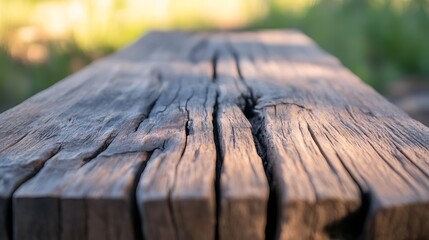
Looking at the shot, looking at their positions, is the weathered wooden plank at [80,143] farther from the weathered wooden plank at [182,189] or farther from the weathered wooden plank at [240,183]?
the weathered wooden plank at [240,183]

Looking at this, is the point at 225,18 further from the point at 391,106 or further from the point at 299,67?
the point at 391,106

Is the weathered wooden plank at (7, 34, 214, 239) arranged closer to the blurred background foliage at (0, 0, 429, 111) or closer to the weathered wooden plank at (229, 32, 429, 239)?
the weathered wooden plank at (229, 32, 429, 239)

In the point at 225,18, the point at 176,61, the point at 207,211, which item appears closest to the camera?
the point at 207,211

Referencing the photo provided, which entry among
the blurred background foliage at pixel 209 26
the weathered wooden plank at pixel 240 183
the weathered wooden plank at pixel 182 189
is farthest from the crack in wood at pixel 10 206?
the blurred background foliage at pixel 209 26

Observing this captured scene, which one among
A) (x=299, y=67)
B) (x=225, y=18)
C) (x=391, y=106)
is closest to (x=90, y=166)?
(x=391, y=106)

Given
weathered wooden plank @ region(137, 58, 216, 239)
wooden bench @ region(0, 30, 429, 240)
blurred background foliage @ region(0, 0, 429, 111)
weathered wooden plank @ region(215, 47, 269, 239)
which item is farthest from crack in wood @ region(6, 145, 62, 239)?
blurred background foliage @ region(0, 0, 429, 111)

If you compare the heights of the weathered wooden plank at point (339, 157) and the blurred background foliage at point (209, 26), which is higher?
the weathered wooden plank at point (339, 157)

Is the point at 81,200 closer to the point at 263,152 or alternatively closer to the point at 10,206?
the point at 10,206
